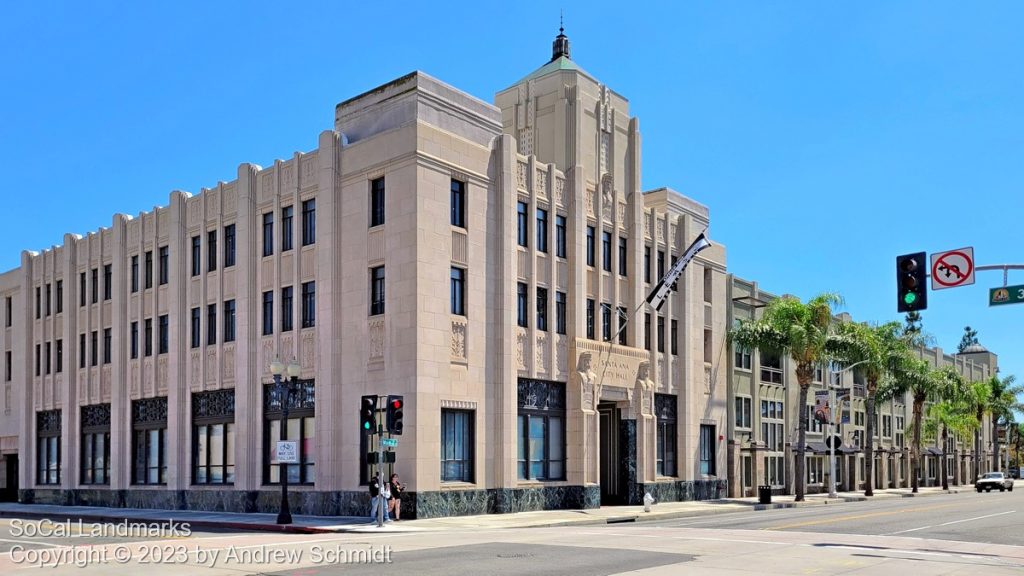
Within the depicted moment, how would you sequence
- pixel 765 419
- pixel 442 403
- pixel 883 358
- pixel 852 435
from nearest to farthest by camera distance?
pixel 442 403 < pixel 765 419 < pixel 883 358 < pixel 852 435

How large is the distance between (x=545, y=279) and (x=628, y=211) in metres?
7.15

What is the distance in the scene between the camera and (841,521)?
31.7 meters

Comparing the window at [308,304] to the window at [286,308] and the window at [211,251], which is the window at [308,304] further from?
the window at [211,251]

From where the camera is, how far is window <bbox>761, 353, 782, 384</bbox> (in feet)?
191

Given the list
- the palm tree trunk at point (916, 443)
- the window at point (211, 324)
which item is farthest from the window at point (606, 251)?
the palm tree trunk at point (916, 443)

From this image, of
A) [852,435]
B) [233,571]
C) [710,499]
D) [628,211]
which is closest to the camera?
[233,571]

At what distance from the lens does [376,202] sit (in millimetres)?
36219

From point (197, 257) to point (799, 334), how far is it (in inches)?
1110

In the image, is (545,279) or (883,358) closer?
(545,279)

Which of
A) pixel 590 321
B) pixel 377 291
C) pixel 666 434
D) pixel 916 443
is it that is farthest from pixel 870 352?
pixel 377 291

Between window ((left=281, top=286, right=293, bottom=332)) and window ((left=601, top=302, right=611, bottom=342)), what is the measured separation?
12745 millimetres

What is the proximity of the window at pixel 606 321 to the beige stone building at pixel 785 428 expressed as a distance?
42.7ft

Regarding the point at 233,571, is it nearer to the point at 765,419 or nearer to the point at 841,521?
the point at 841,521

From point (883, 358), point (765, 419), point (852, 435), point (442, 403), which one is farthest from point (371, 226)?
point (852, 435)
